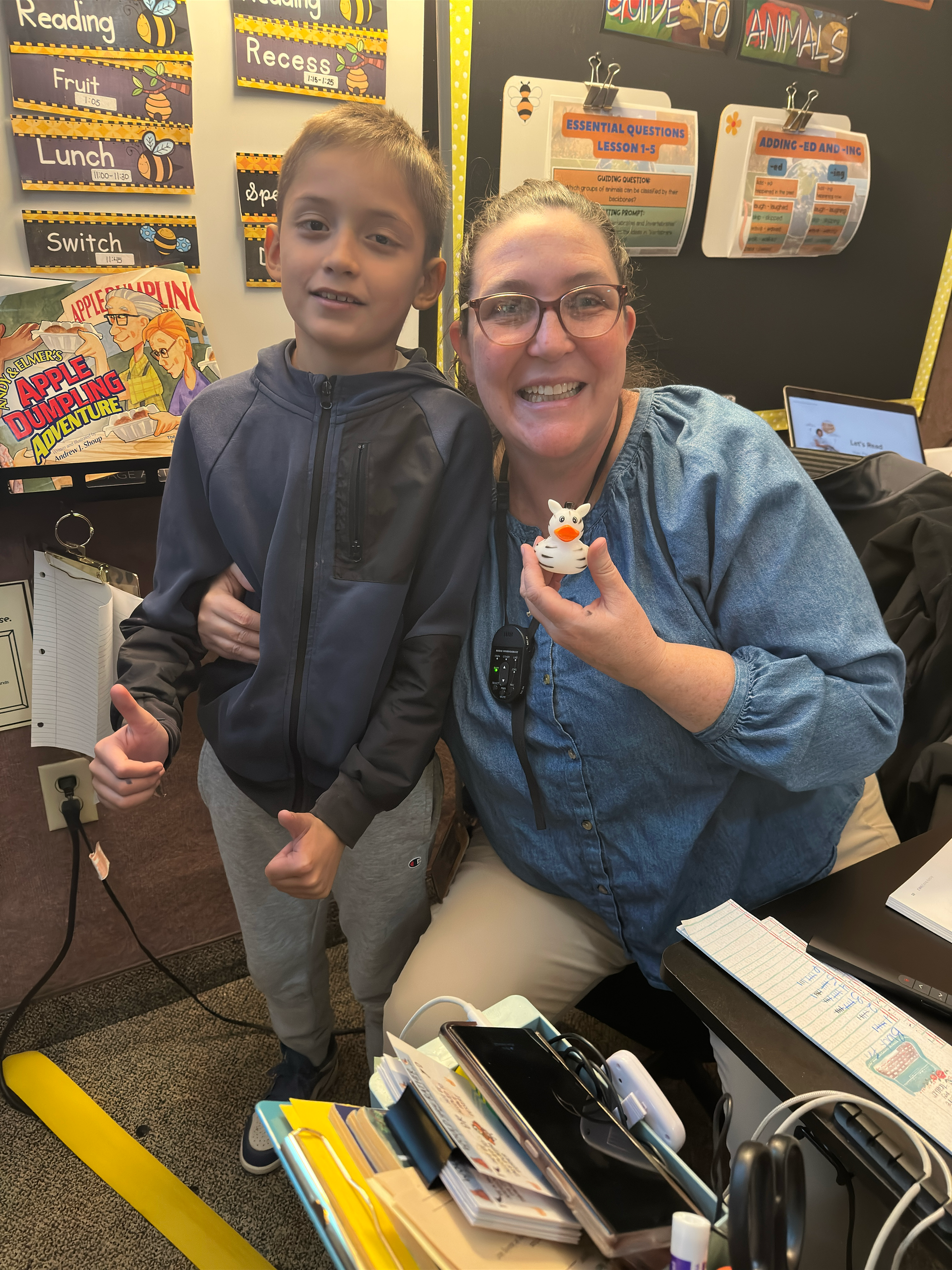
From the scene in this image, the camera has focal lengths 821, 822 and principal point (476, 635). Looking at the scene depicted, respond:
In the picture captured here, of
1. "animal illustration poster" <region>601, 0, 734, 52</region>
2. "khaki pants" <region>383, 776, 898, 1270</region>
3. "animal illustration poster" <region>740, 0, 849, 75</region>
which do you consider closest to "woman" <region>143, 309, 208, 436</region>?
"khaki pants" <region>383, 776, 898, 1270</region>

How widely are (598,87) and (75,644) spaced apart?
54.3 inches

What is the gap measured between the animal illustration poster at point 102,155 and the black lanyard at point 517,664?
758 millimetres

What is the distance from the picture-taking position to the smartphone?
564 mm

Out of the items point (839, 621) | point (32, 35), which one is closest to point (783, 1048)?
point (839, 621)

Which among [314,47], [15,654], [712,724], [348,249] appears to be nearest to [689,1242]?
[712,724]

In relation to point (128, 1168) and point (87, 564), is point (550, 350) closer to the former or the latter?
point (87, 564)

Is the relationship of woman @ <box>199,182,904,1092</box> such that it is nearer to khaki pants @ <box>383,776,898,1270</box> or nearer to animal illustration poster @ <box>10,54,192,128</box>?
khaki pants @ <box>383,776,898,1270</box>

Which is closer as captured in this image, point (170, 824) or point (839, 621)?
point (839, 621)

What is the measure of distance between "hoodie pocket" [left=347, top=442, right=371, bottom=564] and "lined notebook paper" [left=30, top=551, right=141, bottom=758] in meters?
0.56

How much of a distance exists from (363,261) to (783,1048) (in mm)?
922

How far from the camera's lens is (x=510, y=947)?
113cm

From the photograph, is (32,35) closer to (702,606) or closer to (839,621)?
(702,606)

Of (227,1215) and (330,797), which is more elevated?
(330,797)

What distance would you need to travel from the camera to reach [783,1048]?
732 millimetres
